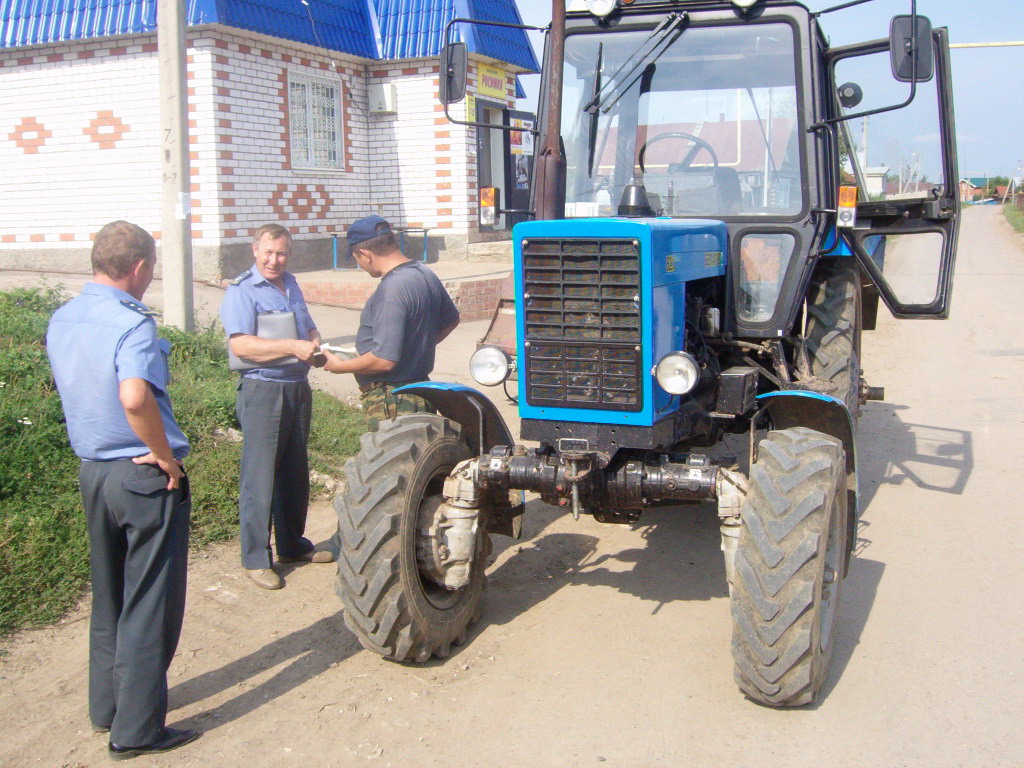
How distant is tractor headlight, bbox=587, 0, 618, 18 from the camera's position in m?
4.89

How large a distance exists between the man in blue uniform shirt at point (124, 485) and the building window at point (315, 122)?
10.2 metres

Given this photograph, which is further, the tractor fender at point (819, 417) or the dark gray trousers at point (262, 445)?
the dark gray trousers at point (262, 445)

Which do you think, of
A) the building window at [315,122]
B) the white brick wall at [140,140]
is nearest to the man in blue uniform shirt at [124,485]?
the white brick wall at [140,140]

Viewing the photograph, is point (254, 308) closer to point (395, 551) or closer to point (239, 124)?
point (395, 551)

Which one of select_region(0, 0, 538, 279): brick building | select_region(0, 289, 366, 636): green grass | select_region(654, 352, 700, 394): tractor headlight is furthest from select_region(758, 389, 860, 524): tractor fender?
select_region(0, 0, 538, 279): brick building

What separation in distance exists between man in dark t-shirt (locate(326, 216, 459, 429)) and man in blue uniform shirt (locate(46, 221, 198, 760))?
1.47m

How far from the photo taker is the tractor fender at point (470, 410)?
445 centimetres

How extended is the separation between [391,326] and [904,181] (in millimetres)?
3468

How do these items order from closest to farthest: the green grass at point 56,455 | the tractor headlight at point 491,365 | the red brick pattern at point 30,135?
the tractor headlight at point 491,365 → the green grass at point 56,455 → the red brick pattern at point 30,135

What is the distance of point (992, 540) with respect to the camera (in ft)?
17.8

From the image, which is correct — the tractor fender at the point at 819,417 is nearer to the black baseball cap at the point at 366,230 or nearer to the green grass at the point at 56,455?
the black baseball cap at the point at 366,230

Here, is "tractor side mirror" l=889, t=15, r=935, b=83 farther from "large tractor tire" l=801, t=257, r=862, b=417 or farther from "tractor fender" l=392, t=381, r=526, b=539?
"tractor fender" l=392, t=381, r=526, b=539

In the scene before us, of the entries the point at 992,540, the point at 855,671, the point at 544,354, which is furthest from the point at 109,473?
the point at 992,540

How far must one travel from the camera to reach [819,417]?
4.39 meters
